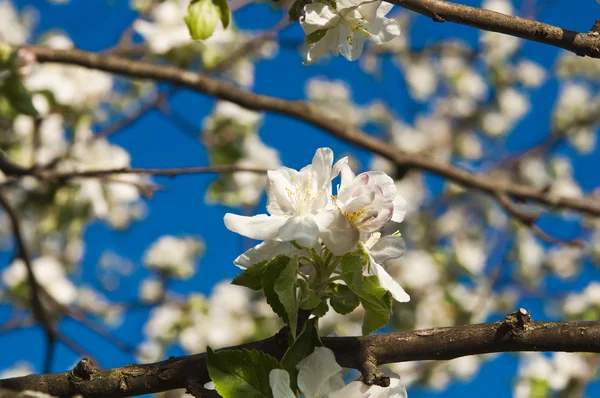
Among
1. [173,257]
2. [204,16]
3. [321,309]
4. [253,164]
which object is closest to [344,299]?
[321,309]

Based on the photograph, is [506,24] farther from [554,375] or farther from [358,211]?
[554,375]

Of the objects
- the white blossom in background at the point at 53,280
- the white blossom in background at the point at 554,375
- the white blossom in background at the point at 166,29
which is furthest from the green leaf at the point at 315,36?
the white blossom in background at the point at 53,280

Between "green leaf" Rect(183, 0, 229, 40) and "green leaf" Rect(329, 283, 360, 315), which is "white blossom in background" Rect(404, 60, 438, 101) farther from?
"green leaf" Rect(329, 283, 360, 315)

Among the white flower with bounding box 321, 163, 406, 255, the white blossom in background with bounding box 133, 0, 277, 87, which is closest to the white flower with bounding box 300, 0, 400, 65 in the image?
the white flower with bounding box 321, 163, 406, 255

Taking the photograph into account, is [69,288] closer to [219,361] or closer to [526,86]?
[219,361]

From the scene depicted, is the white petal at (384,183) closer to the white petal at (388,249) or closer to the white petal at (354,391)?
the white petal at (388,249)

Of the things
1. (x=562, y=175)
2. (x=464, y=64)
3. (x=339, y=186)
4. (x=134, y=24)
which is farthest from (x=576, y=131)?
(x=339, y=186)
